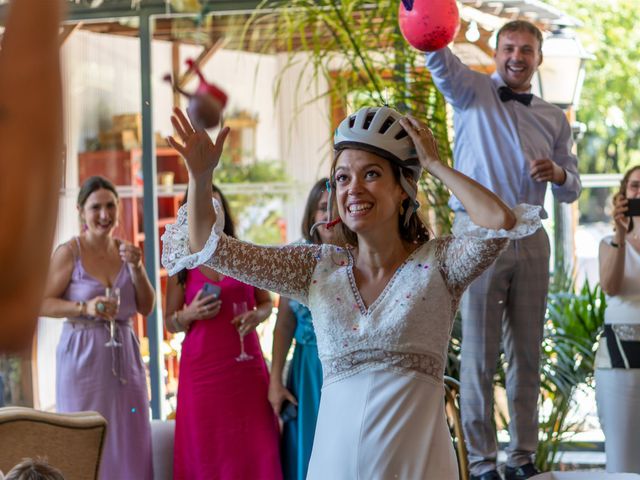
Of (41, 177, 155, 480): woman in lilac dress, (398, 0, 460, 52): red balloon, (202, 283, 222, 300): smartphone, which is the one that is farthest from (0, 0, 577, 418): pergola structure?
(398, 0, 460, 52): red balloon

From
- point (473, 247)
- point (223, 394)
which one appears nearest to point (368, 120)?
point (473, 247)

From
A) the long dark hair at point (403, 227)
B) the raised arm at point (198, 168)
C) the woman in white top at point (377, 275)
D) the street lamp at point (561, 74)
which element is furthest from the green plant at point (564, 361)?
the raised arm at point (198, 168)

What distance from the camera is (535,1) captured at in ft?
→ 17.7

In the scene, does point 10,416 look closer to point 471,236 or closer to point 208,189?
point 208,189

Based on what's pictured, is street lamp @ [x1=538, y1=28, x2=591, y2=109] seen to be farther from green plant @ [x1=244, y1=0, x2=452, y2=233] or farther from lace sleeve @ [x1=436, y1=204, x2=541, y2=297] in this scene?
lace sleeve @ [x1=436, y1=204, x2=541, y2=297]

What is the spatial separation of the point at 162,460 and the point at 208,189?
264 centimetres

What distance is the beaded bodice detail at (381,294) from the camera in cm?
227

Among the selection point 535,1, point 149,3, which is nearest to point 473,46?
point 535,1

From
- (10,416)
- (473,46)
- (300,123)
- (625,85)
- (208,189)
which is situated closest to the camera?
(208,189)

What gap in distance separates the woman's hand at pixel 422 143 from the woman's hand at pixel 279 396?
6.43 feet

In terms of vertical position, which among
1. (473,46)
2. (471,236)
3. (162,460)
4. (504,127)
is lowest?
(162,460)

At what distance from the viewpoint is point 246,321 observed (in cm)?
420

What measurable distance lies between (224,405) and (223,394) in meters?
0.04

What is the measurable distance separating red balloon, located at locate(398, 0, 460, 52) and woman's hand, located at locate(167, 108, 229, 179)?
1.49m
